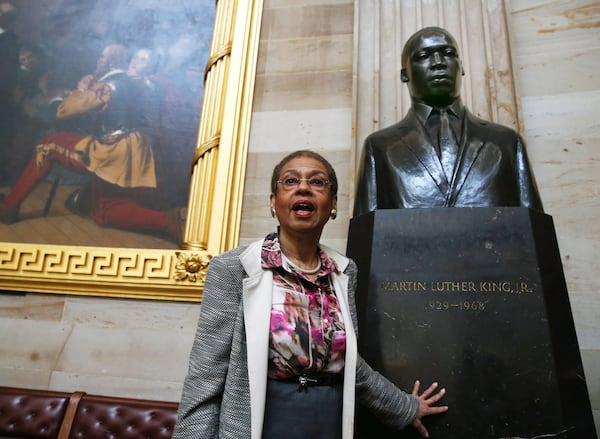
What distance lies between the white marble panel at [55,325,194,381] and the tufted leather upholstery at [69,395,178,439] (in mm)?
297

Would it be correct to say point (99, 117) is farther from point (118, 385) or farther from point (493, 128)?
point (493, 128)

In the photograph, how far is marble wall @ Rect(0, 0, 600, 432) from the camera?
3.12 m

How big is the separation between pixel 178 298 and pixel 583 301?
2.87m

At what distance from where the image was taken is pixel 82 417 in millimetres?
2885

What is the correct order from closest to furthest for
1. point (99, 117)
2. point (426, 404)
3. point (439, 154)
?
point (426, 404), point (439, 154), point (99, 117)

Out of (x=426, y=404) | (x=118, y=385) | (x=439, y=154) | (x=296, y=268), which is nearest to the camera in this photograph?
(x=296, y=268)

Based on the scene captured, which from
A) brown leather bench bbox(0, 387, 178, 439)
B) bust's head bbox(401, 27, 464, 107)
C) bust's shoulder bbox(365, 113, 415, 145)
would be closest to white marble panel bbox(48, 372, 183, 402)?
brown leather bench bbox(0, 387, 178, 439)

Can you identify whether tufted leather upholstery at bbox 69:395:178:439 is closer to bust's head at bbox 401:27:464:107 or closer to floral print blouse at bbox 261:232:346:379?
floral print blouse at bbox 261:232:346:379

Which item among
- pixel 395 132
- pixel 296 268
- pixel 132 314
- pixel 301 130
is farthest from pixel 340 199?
pixel 296 268

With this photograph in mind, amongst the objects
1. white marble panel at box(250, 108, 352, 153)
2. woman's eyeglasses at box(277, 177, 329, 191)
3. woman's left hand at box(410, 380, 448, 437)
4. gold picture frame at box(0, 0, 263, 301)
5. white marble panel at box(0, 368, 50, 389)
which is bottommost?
woman's left hand at box(410, 380, 448, 437)

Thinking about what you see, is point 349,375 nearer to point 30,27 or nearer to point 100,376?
point 100,376

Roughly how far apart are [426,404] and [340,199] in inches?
82.9

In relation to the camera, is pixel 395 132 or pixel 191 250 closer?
pixel 395 132

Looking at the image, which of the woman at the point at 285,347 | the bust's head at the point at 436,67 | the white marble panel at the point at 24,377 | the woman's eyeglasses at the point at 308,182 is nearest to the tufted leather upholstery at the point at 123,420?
the white marble panel at the point at 24,377
